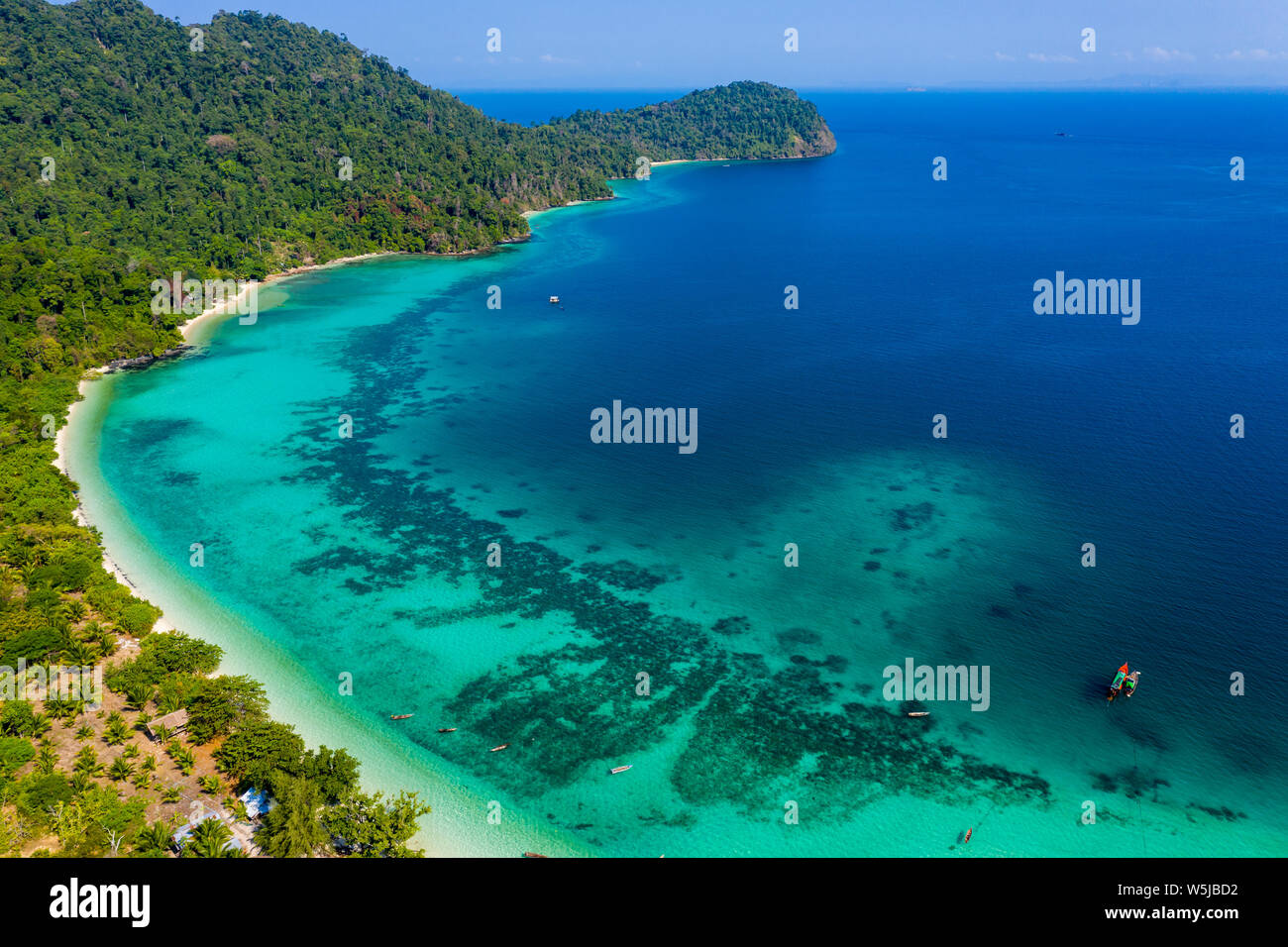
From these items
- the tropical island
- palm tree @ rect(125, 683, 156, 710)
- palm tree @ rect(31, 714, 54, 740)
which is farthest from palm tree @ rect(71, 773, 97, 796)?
palm tree @ rect(125, 683, 156, 710)

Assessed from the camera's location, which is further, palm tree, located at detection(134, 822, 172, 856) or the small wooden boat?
the small wooden boat

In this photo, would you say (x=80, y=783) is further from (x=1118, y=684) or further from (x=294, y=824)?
(x=1118, y=684)

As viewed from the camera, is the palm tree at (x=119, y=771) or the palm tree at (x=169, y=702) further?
the palm tree at (x=169, y=702)

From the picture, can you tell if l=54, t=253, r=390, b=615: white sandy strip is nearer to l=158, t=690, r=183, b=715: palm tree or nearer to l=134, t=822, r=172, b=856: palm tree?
l=158, t=690, r=183, b=715: palm tree

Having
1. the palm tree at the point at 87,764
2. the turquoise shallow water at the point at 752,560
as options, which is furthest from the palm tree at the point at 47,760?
the turquoise shallow water at the point at 752,560

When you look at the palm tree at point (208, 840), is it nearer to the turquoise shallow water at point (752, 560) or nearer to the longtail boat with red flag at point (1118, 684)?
the turquoise shallow water at point (752, 560)

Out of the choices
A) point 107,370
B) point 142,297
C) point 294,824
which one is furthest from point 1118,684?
point 142,297

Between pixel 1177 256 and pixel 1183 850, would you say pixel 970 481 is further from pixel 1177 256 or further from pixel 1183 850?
pixel 1177 256
